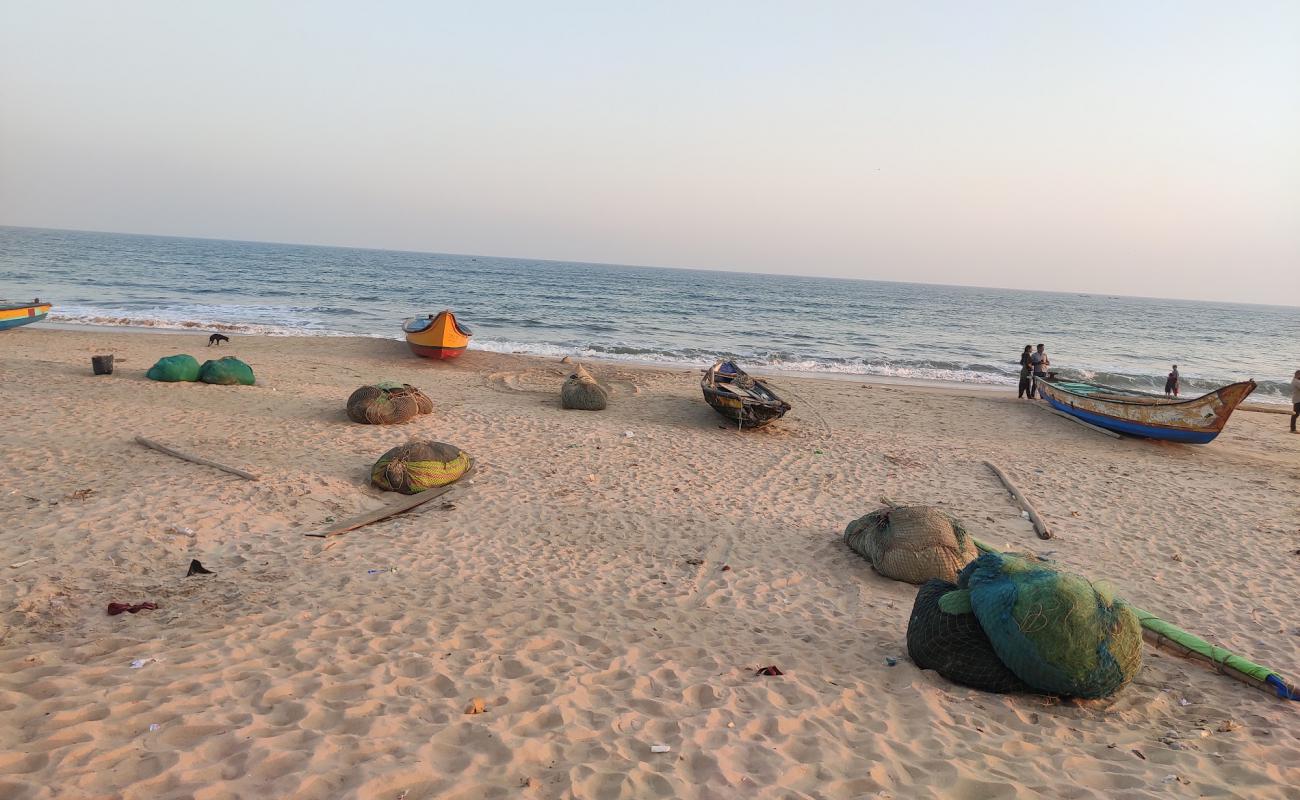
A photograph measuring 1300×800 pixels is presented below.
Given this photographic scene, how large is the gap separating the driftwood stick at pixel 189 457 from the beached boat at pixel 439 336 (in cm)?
938

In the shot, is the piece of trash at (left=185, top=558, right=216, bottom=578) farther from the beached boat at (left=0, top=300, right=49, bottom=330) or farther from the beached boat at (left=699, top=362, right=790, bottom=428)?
the beached boat at (left=0, top=300, right=49, bottom=330)

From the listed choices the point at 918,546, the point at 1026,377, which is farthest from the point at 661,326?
the point at 918,546

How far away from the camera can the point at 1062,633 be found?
3.98 metres

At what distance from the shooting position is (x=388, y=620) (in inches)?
189

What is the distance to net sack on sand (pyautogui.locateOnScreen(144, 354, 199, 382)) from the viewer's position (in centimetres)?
1227

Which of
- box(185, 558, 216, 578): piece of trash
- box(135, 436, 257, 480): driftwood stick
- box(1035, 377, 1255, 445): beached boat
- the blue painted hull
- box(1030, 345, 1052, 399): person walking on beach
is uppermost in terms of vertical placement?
box(1030, 345, 1052, 399): person walking on beach

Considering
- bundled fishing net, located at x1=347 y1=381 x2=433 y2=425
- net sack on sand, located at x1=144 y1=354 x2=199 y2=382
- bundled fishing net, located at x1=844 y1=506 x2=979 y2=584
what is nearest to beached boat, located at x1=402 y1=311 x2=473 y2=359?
net sack on sand, located at x1=144 y1=354 x2=199 y2=382

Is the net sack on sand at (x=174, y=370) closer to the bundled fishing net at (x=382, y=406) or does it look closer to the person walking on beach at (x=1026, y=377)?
the bundled fishing net at (x=382, y=406)

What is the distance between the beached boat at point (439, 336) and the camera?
17750 mm

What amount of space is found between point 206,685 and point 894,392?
55.8 feet

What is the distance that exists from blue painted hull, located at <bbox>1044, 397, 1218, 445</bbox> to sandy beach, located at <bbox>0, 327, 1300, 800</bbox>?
1225 mm

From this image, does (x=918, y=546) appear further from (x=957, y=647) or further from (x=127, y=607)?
(x=127, y=607)

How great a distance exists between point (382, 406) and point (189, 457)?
9.56ft

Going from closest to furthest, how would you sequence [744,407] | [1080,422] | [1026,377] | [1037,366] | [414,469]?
[414,469], [744,407], [1080,422], [1037,366], [1026,377]
